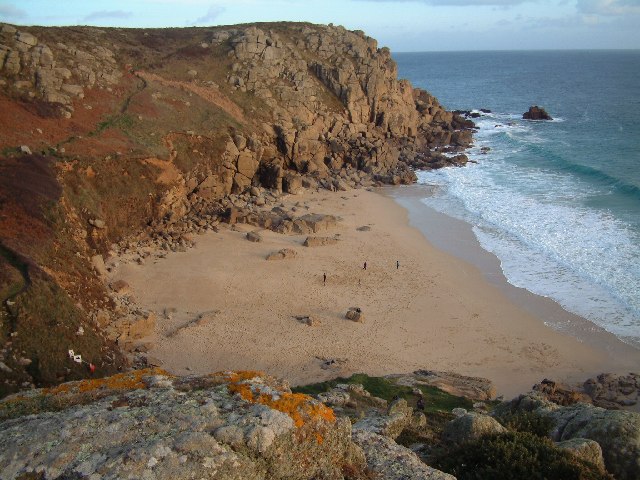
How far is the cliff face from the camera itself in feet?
73.8

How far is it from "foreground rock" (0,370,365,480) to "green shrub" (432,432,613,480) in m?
2.88

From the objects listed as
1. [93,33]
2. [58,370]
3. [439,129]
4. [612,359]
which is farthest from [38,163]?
[439,129]

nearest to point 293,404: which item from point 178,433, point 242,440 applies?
point 242,440

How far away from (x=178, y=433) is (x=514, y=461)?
6.54 m

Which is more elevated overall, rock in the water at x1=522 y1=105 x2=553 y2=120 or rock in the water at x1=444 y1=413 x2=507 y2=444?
rock in the water at x1=522 y1=105 x2=553 y2=120

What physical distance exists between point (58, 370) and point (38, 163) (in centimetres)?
1766

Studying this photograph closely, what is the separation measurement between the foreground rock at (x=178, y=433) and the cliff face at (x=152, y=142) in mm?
11003

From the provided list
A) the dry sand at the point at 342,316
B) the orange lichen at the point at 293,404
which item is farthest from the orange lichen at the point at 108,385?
the dry sand at the point at 342,316

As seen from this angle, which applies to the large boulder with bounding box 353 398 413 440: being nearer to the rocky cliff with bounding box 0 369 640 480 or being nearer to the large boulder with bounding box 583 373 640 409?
the rocky cliff with bounding box 0 369 640 480

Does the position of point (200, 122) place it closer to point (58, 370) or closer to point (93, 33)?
point (93, 33)

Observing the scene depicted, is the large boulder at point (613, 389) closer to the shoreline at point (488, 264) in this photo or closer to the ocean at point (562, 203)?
the shoreline at point (488, 264)

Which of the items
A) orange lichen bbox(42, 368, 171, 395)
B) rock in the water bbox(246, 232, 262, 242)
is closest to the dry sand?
rock in the water bbox(246, 232, 262, 242)

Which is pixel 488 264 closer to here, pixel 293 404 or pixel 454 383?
pixel 454 383

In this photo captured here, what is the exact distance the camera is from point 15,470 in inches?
298
